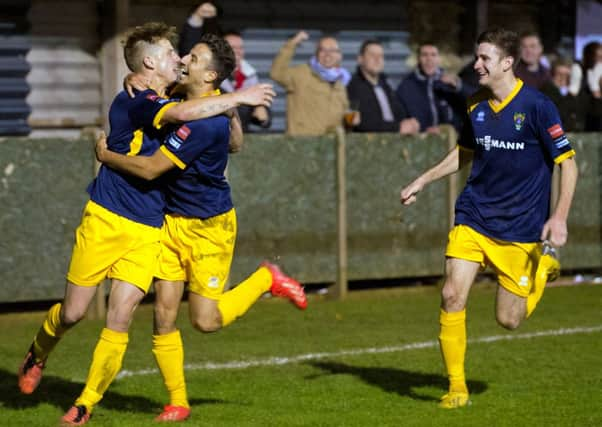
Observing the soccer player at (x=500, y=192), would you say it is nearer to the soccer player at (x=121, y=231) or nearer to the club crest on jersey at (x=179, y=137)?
the club crest on jersey at (x=179, y=137)

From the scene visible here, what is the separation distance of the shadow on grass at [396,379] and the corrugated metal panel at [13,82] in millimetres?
6003

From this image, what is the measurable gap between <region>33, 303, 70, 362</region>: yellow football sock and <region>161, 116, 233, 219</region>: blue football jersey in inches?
35.4

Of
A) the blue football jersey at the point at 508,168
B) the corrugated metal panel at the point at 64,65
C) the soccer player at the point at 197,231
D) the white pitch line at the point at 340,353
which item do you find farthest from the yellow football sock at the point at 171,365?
the corrugated metal panel at the point at 64,65

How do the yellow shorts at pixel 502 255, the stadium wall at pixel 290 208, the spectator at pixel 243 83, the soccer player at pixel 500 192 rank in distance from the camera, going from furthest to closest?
1. the spectator at pixel 243 83
2. the stadium wall at pixel 290 208
3. the yellow shorts at pixel 502 255
4. the soccer player at pixel 500 192

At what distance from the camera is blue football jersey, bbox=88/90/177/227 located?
8109 mm

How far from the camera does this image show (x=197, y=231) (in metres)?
8.58

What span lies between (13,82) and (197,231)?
7452 mm

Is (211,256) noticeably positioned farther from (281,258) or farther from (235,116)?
(281,258)

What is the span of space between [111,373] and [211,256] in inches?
36.7

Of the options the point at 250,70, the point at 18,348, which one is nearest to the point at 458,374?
the point at 18,348

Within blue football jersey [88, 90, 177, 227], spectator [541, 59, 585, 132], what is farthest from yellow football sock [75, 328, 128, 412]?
spectator [541, 59, 585, 132]

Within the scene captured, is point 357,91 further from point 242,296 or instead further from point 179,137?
point 179,137

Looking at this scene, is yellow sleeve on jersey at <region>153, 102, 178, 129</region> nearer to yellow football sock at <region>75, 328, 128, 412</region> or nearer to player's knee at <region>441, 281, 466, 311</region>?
yellow football sock at <region>75, 328, 128, 412</region>

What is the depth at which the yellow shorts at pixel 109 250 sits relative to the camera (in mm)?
8242
